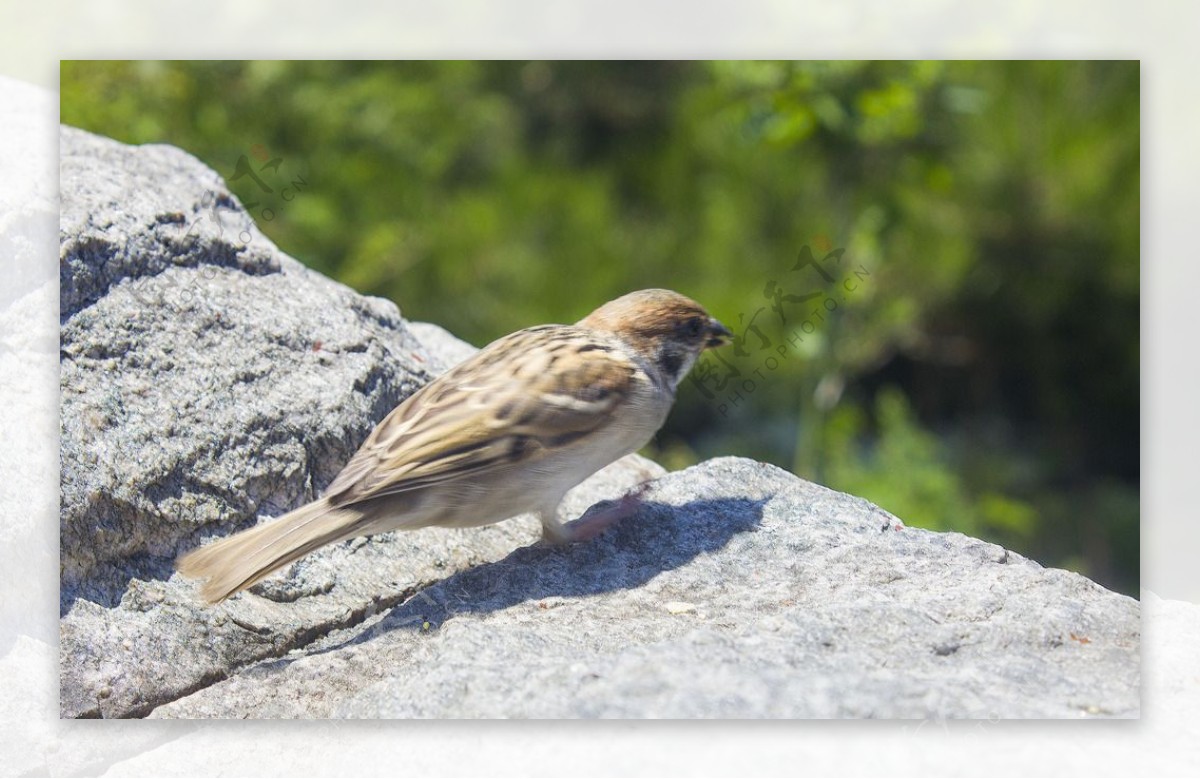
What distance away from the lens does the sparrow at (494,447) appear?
4.11 metres

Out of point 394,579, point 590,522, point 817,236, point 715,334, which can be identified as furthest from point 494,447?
point 817,236

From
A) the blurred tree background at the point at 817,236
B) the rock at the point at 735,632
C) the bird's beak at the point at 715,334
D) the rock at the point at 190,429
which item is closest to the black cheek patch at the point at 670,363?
the bird's beak at the point at 715,334

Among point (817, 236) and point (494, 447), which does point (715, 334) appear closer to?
point (494, 447)

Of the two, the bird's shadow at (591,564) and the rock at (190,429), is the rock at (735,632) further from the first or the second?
the rock at (190,429)

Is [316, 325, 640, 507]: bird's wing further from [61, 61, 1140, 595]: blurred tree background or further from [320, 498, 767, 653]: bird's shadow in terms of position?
[61, 61, 1140, 595]: blurred tree background

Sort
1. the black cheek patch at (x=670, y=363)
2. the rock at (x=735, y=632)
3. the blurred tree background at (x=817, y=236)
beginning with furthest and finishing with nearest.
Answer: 1. the blurred tree background at (x=817, y=236)
2. the black cheek patch at (x=670, y=363)
3. the rock at (x=735, y=632)

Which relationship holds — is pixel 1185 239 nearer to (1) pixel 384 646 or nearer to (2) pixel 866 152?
(2) pixel 866 152

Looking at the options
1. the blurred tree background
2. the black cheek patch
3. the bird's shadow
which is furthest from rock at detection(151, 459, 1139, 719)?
the blurred tree background

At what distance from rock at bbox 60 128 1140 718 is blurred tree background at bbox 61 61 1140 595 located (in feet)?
5.80

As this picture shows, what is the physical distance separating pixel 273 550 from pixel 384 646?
1.51ft

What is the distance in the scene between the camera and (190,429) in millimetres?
4609

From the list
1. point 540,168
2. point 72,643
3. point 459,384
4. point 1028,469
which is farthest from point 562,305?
point 72,643

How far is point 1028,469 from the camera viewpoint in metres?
8.55

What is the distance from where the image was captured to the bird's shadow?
14.4 ft
